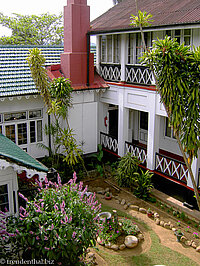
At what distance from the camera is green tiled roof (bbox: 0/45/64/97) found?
12983 millimetres

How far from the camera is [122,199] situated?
12.4 m

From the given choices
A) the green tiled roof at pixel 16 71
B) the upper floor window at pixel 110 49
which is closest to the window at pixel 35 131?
the green tiled roof at pixel 16 71

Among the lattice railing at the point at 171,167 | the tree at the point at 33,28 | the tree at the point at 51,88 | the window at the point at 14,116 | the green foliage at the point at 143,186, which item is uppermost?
the tree at the point at 33,28

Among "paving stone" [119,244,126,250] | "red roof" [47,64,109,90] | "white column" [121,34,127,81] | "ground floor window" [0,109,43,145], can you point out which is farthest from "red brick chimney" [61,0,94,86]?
"paving stone" [119,244,126,250]

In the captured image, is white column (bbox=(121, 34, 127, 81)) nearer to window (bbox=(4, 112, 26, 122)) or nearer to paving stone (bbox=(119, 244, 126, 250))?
window (bbox=(4, 112, 26, 122))

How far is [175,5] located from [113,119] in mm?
6980

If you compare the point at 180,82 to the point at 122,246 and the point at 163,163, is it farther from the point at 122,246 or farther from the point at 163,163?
the point at 122,246

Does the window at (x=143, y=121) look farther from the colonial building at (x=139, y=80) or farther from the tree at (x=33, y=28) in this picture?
the tree at (x=33, y=28)

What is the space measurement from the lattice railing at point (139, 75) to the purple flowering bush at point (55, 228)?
7010 mm

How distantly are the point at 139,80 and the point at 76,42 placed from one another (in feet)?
12.4

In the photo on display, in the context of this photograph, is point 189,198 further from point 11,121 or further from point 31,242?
point 11,121

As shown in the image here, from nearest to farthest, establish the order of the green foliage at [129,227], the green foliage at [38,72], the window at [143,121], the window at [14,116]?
1. the green foliage at [129,227]
2. the green foliage at [38,72]
3. the window at [14,116]
4. the window at [143,121]

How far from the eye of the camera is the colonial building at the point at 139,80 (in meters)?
11.4

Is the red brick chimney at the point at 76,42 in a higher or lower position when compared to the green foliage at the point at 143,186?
higher
